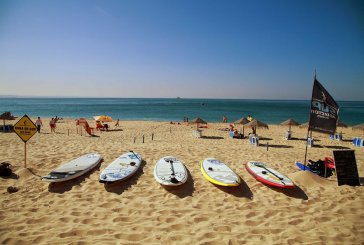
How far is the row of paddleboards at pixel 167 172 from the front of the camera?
6.12 m

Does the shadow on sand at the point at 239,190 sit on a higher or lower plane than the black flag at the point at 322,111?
lower

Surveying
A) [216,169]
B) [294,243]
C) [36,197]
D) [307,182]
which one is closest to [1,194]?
[36,197]

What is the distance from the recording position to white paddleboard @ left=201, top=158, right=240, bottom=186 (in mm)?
6172

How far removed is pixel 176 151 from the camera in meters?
10.3

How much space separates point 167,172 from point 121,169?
159cm

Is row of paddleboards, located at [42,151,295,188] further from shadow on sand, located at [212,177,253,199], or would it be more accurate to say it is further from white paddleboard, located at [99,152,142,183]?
shadow on sand, located at [212,177,253,199]

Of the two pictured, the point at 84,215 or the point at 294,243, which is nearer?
the point at 294,243

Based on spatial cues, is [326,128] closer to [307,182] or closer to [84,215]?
[307,182]

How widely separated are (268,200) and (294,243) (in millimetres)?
1846

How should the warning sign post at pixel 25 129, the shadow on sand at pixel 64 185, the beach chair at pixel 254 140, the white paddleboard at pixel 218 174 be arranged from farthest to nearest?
the beach chair at pixel 254 140 → the warning sign post at pixel 25 129 → the white paddleboard at pixel 218 174 → the shadow on sand at pixel 64 185

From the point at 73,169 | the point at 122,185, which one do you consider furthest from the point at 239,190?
the point at 73,169

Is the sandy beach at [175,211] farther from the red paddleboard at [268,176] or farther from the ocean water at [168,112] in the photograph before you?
the ocean water at [168,112]

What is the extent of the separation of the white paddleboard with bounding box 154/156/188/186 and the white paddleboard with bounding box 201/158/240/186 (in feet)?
2.53

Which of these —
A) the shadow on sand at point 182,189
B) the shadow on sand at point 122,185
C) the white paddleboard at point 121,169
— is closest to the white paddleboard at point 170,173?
the shadow on sand at point 182,189
